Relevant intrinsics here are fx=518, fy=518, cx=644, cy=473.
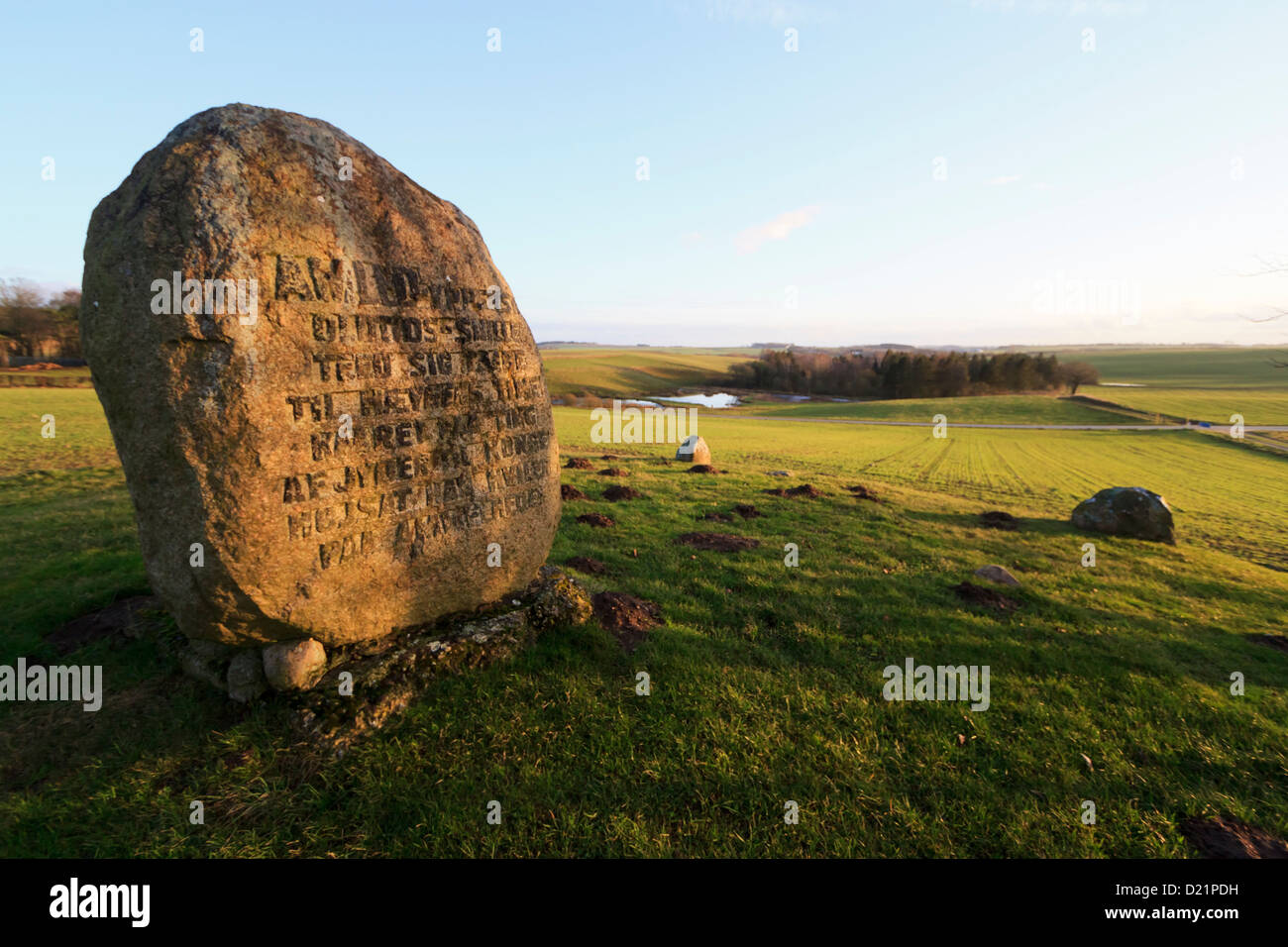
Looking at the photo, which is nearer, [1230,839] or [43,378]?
[1230,839]

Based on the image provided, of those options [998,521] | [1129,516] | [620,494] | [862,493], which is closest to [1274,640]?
[998,521]

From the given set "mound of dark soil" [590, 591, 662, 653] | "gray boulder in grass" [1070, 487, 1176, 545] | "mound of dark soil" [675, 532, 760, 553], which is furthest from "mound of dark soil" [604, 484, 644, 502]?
"gray boulder in grass" [1070, 487, 1176, 545]

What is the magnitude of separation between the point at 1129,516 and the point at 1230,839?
1409 centimetres

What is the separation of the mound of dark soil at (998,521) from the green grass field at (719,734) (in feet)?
14.2

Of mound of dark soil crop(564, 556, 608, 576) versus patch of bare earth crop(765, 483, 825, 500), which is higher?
patch of bare earth crop(765, 483, 825, 500)

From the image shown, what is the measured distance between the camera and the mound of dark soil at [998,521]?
1553cm

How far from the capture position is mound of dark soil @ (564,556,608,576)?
941 centimetres

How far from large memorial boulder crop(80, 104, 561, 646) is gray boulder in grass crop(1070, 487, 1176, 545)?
17881 millimetres

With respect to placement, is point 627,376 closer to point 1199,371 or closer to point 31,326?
point 31,326

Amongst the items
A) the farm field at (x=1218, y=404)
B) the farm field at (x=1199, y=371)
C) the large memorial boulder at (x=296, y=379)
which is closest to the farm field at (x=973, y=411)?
the farm field at (x=1218, y=404)

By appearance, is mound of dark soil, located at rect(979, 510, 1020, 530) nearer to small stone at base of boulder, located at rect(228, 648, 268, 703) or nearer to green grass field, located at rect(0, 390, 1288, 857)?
green grass field, located at rect(0, 390, 1288, 857)

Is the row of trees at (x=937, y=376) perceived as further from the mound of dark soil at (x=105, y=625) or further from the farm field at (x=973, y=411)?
the mound of dark soil at (x=105, y=625)

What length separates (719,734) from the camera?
18.3 ft
